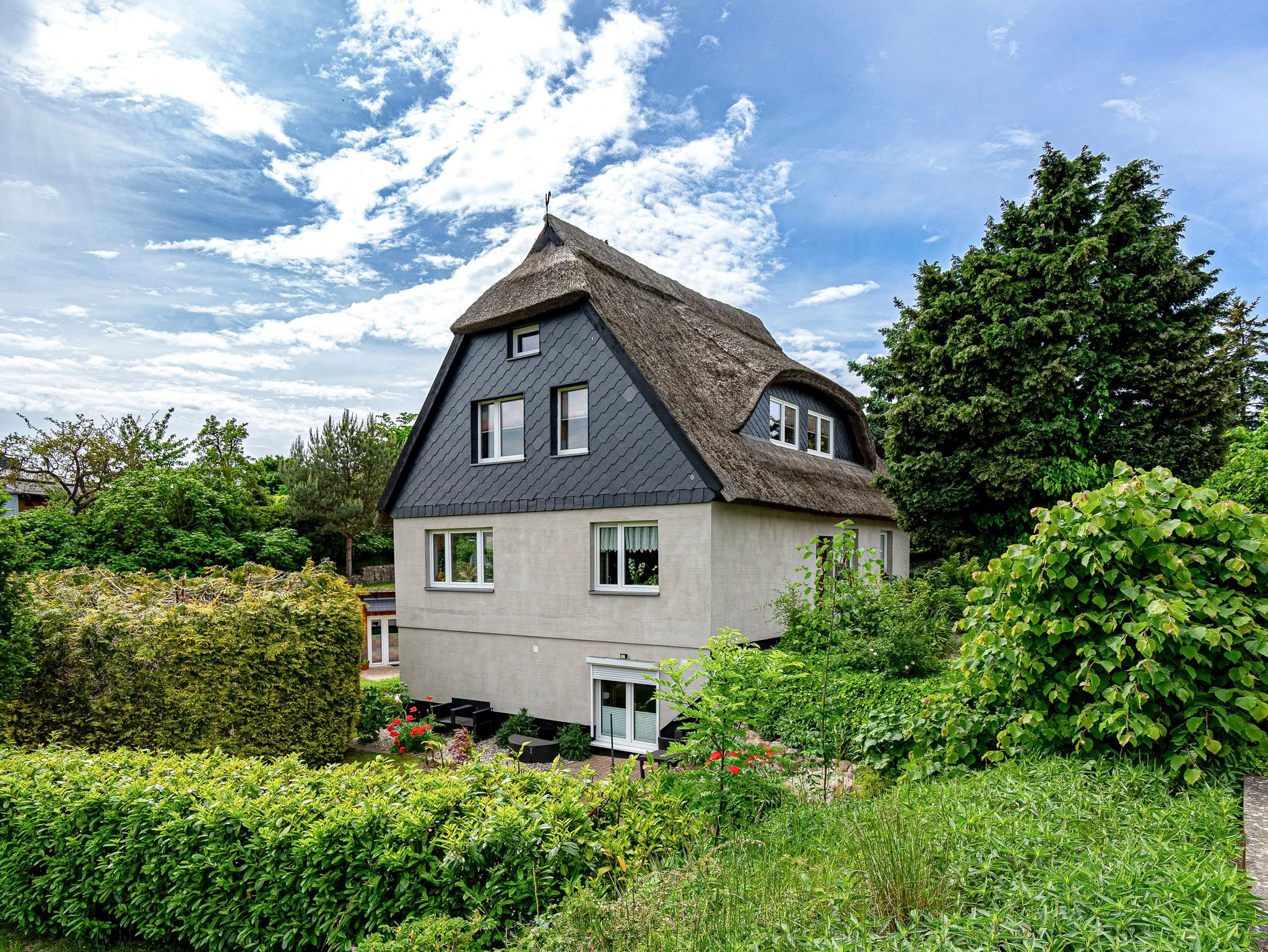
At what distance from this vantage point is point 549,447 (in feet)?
46.5

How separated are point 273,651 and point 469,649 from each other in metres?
4.75

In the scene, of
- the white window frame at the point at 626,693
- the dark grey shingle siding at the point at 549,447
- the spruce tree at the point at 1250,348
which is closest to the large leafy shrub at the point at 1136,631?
the dark grey shingle siding at the point at 549,447

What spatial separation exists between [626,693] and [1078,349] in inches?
445

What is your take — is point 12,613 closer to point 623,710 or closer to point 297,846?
point 297,846

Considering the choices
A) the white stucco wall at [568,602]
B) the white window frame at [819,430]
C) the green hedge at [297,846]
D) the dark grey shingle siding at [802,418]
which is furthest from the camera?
the white window frame at [819,430]

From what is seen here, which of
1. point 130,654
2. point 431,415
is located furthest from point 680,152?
point 130,654

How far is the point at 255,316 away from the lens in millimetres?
17641

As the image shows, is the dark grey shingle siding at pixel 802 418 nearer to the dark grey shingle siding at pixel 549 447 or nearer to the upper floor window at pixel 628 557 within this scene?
the dark grey shingle siding at pixel 549 447

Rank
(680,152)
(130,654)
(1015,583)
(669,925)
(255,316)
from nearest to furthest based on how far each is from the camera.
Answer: (669,925) < (1015,583) < (130,654) < (680,152) < (255,316)

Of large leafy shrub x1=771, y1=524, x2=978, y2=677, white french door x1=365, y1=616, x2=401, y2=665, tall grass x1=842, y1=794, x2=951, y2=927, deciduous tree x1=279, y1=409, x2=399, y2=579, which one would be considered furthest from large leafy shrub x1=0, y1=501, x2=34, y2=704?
deciduous tree x1=279, y1=409, x2=399, y2=579

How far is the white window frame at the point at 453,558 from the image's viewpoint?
1534cm

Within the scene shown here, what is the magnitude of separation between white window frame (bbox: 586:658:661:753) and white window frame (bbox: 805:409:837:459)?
740 centimetres

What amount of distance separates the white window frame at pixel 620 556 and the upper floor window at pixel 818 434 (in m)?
6.11

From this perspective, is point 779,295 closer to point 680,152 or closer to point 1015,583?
point 680,152
